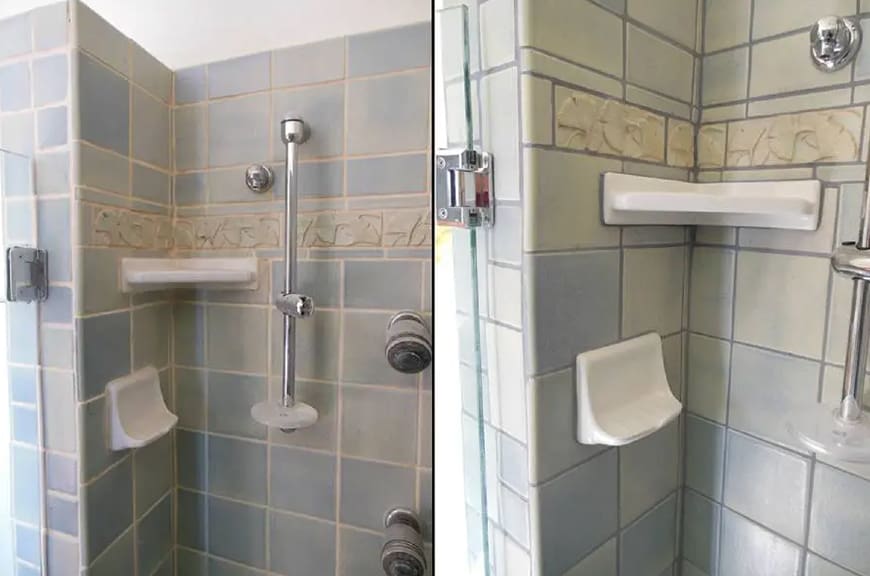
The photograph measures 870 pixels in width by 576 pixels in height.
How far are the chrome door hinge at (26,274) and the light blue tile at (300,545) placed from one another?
682mm

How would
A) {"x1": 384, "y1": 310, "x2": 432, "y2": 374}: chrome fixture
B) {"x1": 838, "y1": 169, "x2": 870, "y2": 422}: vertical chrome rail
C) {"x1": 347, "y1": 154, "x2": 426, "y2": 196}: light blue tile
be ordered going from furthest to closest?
{"x1": 347, "y1": 154, "x2": 426, "y2": 196}: light blue tile → {"x1": 384, "y1": 310, "x2": 432, "y2": 374}: chrome fixture → {"x1": 838, "y1": 169, "x2": 870, "y2": 422}: vertical chrome rail

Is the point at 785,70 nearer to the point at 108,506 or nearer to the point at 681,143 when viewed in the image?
the point at 681,143

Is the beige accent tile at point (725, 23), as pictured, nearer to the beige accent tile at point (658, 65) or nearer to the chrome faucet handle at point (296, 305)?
the beige accent tile at point (658, 65)

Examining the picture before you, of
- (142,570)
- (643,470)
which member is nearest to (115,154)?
(142,570)

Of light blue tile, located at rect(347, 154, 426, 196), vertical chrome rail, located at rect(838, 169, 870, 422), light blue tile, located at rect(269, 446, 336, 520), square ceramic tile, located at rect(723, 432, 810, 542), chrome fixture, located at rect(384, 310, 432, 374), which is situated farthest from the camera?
light blue tile, located at rect(269, 446, 336, 520)

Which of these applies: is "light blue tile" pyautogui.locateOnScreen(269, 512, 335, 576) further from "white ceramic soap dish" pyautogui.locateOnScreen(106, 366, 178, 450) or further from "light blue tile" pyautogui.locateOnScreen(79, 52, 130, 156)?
"light blue tile" pyautogui.locateOnScreen(79, 52, 130, 156)

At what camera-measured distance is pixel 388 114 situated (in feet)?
2.71

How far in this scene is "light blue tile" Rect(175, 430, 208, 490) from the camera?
100cm

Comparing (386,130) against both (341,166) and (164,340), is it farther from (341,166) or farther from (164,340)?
(164,340)

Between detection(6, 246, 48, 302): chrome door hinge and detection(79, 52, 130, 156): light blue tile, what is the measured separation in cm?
24

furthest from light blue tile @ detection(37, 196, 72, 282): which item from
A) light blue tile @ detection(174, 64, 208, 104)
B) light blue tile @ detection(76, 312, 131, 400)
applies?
light blue tile @ detection(174, 64, 208, 104)

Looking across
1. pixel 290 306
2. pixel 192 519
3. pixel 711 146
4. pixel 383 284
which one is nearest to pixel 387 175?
pixel 383 284

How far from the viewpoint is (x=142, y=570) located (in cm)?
95

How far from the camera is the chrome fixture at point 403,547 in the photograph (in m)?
0.80
